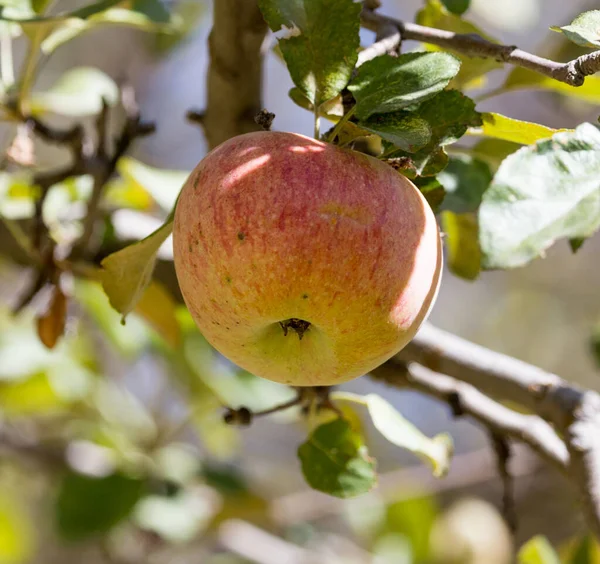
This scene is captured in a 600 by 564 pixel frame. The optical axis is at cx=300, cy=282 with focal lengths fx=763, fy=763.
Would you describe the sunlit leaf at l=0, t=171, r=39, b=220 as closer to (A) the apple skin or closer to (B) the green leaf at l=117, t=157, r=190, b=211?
(B) the green leaf at l=117, t=157, r=190, b=211

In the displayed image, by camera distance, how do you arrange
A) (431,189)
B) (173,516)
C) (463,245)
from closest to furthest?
(431,189)
(463,245)
(173,516)

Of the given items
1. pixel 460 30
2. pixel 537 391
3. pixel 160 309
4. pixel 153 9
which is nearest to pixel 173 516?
pixel 160 309

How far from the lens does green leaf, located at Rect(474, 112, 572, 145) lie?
0.65 metres

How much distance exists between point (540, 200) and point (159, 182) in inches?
25.6

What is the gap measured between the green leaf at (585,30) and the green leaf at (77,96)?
2.55 feet

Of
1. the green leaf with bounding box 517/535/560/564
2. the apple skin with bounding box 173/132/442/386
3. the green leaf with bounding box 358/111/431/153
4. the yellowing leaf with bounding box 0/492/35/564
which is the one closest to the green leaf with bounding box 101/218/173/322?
the apple skin with bounding box 173/132/442/386

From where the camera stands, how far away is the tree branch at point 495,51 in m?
0.61

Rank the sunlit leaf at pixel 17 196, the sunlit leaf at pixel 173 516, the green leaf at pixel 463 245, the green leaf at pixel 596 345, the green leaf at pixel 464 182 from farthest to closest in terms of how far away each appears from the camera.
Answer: the sunlit leaf at pixel 173 516 < the green leaf at pixel 596 345 < the sunlit leaf at pixel 17 196 < the green leaf at pixel 463 245 < the green leaf at pixel 464 182

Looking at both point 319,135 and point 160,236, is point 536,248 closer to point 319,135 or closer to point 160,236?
point 319,135

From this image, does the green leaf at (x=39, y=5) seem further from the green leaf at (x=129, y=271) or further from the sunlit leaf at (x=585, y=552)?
the sunlit leaf at (x=585, y=552)

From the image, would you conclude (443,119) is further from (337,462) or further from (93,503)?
(93,503)

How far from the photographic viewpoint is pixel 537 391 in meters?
0.95

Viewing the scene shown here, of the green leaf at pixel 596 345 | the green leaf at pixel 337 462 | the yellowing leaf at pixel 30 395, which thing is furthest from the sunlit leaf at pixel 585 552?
the yellowing leaf at pixel 30 395

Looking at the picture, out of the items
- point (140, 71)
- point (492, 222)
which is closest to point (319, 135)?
point (492, 222)
